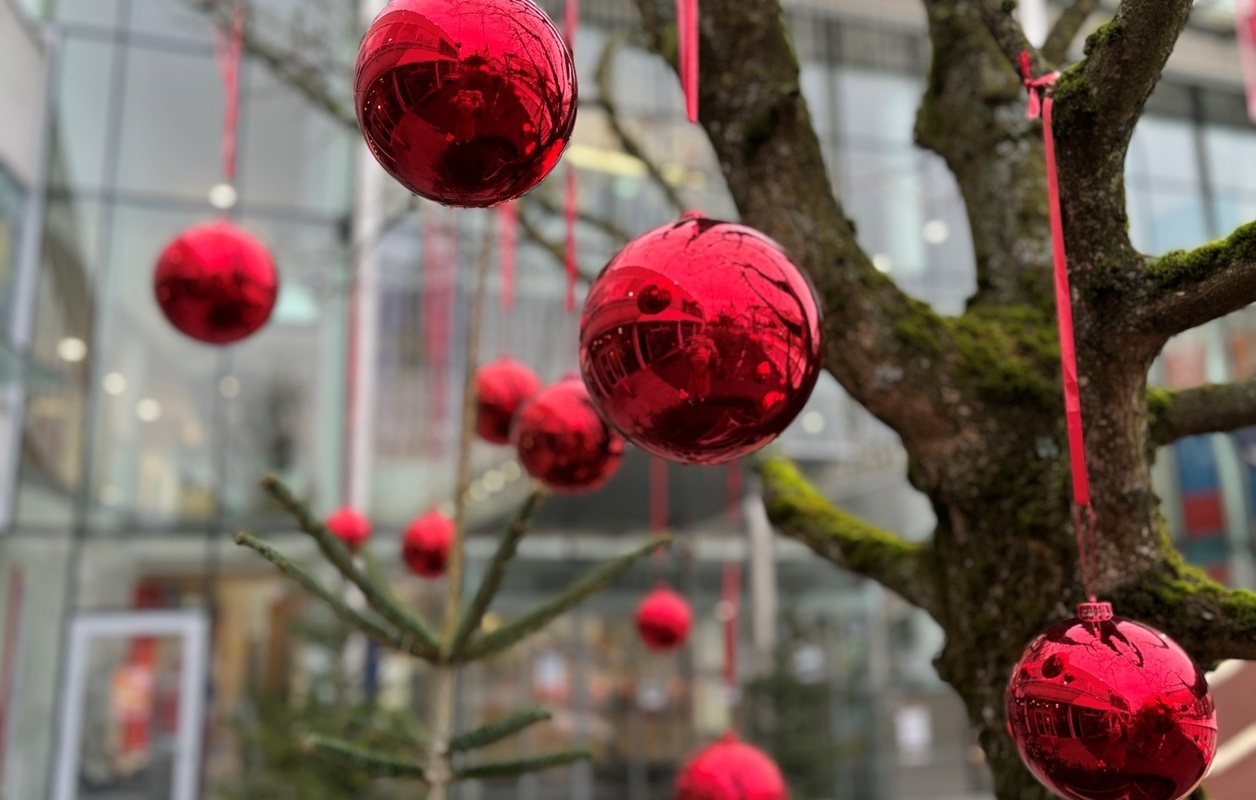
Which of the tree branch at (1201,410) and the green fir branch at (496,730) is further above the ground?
the tree branch at (1201,410)

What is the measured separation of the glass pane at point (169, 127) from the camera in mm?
10750

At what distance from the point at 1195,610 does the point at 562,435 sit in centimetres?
132

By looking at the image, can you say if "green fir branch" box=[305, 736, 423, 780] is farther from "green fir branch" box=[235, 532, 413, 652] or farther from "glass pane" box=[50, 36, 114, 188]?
"glass pane" box=[50, 36, 114, 188]

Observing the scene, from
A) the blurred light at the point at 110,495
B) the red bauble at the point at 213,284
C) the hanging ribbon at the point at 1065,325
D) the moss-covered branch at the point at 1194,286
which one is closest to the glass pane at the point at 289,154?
the blurred light at the point at 110,495

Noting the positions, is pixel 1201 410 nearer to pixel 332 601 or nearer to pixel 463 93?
pixel 463 93

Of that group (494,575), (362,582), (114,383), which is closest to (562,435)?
(494,575)

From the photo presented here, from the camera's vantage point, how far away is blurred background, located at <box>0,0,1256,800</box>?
9562 mm

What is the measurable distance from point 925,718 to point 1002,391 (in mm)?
11167

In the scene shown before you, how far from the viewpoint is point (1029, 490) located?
1.97 meters

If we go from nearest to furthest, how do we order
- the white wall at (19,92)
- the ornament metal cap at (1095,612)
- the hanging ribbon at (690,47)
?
the ornament metal cap at (1095,612) → the hanging ribbon at (690,47) → the white wall at (19,92)

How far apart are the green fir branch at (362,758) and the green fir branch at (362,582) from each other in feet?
0.83

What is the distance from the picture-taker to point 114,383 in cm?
1031

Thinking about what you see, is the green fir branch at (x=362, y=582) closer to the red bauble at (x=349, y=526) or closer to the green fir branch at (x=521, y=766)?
the green fir branch at (x=521, y=766)

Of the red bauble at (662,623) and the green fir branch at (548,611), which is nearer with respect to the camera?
the green fir branch at (548,611)
